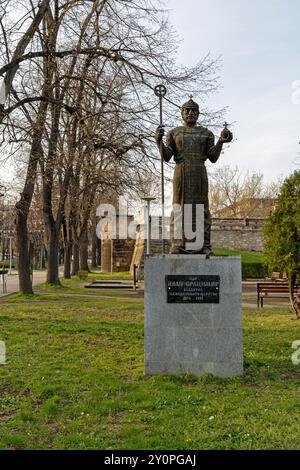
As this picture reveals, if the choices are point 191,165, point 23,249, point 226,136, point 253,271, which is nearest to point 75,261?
point 253,271

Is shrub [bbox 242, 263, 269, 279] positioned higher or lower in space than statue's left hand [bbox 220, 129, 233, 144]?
lower

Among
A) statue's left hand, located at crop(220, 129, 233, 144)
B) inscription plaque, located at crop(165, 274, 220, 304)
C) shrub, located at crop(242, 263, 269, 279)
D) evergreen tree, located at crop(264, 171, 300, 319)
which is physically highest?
statue's left hand, located at crop(220, 129, 233, 144)

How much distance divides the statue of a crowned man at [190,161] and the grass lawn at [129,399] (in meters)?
1.97

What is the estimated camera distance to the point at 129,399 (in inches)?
231

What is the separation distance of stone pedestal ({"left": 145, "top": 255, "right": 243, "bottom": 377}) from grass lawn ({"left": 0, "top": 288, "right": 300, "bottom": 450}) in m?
0.24

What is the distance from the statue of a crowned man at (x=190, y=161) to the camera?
24.1ft

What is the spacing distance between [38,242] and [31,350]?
50.2 metres

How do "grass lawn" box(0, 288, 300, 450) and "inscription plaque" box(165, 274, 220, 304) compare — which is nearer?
"grass lawn" box(0, 288, 300, 450)

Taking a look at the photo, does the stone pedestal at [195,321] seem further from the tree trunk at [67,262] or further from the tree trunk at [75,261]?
the tree trunk at [75,261]

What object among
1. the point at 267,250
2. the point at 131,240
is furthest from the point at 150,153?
the point at 131,240

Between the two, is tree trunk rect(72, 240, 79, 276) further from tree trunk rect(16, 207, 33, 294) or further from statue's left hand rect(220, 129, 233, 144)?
statue's left hand rect(220, 129, 233, 144)

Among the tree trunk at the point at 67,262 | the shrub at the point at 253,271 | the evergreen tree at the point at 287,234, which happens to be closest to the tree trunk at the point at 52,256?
the tree trunk at the point at 67,262

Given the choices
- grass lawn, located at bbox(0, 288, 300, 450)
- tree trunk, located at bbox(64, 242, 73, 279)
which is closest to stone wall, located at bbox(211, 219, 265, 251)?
tree trunk, located at bbox(64, 242, 73, 279)

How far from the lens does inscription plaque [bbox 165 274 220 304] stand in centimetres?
696
